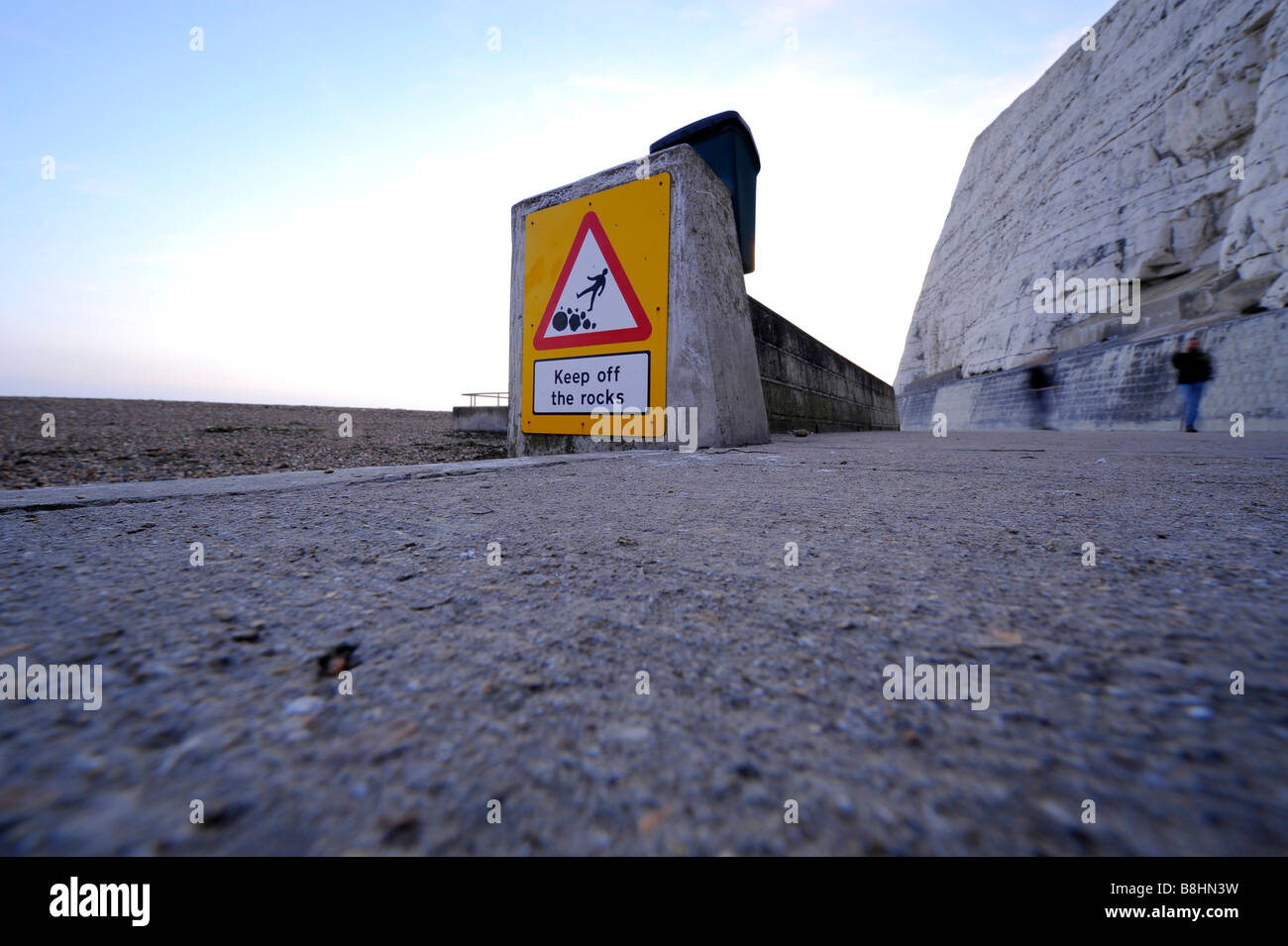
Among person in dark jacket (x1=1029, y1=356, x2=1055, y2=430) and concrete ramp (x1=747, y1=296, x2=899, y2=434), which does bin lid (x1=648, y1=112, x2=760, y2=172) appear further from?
person in dark jacket (x1=1029, y1=356, x2=1055, y2=430)

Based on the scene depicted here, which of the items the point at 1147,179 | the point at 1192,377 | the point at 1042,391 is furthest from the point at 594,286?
the point at 1147,179

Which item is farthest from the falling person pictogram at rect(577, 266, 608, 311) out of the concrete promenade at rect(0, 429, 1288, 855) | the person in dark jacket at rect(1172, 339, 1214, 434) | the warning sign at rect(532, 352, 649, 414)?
the person in dark jacket at rect(1172, 339, 1214, 434)

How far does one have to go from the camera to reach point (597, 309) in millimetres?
3779

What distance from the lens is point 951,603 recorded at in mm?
756

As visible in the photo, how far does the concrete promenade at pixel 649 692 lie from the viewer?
373 millimetres

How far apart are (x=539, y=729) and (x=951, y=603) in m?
0.63

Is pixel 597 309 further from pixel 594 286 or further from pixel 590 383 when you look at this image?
pixel 590 383

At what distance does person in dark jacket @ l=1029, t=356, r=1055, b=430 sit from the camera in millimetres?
14500

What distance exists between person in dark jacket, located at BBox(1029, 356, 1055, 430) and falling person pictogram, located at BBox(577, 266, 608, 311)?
1613 centimetres

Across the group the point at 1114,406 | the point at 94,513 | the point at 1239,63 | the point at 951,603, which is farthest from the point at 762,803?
the point at 1239,63

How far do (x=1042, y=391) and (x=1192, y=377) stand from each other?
566cm

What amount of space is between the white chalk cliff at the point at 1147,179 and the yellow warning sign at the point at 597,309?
1325 centimetres

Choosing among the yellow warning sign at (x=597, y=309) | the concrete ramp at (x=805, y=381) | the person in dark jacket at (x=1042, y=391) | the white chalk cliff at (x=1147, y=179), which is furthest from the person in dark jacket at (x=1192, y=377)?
the yellow warning sign at (x=597, y=309)
